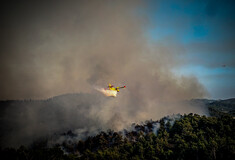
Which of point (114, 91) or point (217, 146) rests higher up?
point (114, 91)

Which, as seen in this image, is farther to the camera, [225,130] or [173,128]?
[173,128]

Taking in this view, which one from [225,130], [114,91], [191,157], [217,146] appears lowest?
[191,157]

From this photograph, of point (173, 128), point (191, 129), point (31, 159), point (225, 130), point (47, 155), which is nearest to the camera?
point (31, 159)

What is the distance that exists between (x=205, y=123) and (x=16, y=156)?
175552 millimetres

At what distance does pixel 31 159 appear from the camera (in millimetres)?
90188

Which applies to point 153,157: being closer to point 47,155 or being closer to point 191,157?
point 191,157

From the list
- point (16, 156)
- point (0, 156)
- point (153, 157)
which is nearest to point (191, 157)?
point (153, 157)

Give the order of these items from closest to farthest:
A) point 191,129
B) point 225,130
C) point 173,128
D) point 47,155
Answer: point 47,155 → point 225,130 → point 191,129 → point 173,128

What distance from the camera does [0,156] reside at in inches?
3659

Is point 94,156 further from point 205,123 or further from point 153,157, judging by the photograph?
point 205,123

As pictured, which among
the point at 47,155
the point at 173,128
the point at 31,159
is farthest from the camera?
the point at 173,128

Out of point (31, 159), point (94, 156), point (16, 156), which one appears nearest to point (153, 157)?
point (94, 156)

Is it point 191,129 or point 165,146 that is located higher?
point 191,129

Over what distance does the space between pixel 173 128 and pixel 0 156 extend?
16902 cm
